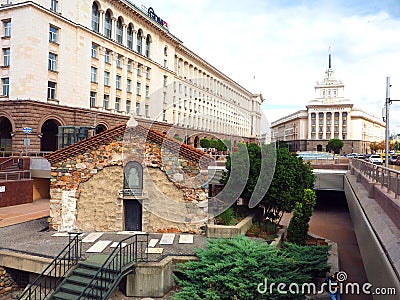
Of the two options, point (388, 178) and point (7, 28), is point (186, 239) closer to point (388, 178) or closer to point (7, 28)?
point (388, 178)

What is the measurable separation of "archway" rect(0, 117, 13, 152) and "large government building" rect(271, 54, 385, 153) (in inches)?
3191

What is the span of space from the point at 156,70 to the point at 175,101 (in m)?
7.49

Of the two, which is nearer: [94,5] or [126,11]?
[94,5]

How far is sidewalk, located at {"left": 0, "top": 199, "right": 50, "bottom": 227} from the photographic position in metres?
18.5

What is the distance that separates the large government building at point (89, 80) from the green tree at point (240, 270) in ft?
43.6

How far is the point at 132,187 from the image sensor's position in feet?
48.4

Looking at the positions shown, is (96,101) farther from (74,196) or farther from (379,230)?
(379,230)

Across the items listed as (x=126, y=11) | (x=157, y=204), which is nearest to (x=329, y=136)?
(x=126, y=11)

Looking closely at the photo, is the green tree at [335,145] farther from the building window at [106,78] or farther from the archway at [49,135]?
the archway at [49,135]

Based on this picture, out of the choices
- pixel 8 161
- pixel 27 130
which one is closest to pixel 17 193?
pixel 8 161

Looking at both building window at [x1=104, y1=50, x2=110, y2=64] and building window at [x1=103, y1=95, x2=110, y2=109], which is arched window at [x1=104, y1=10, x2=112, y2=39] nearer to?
building window at [x1=104, y1=50, x2=110, y2=64]

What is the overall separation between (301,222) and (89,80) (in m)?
30.3

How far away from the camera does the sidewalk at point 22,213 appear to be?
60.8 ft

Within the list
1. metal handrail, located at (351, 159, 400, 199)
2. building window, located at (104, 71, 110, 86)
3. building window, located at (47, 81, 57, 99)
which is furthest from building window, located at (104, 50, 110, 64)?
metal handrail, located at (351, 159, 400, 199)
